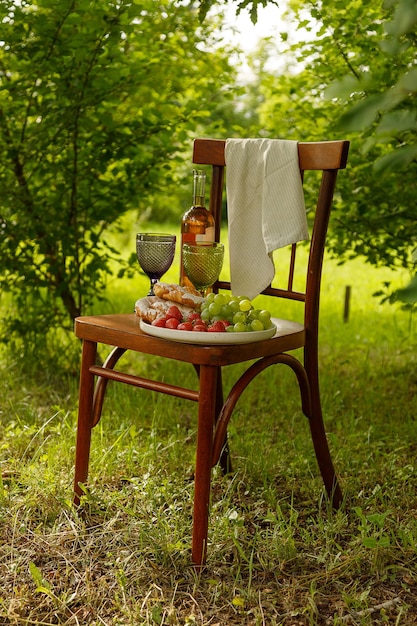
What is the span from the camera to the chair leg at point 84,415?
6.51ft

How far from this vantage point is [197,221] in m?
2.04

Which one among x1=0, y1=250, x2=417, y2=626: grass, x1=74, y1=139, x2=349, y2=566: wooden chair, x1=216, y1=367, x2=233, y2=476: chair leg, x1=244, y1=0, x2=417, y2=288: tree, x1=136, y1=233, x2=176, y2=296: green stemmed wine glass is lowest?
x1=0, y1=250, x2=417, y2=626: grass

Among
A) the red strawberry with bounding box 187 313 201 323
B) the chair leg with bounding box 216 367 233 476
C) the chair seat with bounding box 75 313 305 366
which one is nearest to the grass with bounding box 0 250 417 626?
the chair leg with bounding box 216 367 233 476

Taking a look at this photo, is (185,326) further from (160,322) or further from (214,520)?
(214,520)

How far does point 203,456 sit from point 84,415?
45cm

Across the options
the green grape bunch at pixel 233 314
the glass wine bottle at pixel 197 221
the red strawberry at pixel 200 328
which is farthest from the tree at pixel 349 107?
the red strawberry at pixel 200 328

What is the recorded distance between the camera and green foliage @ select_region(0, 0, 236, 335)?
9.16 ft

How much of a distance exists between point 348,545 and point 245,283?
2.47ft

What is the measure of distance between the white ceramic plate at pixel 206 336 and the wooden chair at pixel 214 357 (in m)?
0.01

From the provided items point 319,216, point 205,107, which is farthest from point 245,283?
point 205,107

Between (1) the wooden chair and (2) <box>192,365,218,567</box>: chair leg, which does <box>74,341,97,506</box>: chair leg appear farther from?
(2) <box>192,365,218,567</box>: chair leg

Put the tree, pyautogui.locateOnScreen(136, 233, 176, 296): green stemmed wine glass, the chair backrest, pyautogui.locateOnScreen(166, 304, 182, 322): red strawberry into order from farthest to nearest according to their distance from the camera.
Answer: the tree < pyautogui.locateOnScreen(136, 233, 176, 296): green stemmed wine glass < the chair backrest < pyautogui.locateOnScreen(166, 304, 182, 322): red strawberry

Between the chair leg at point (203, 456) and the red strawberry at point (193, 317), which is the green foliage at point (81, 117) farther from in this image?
the chair leg at point (203, 456)

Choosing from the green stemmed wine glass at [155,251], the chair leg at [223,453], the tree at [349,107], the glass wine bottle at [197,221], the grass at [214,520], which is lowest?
the grass at [214,520]
